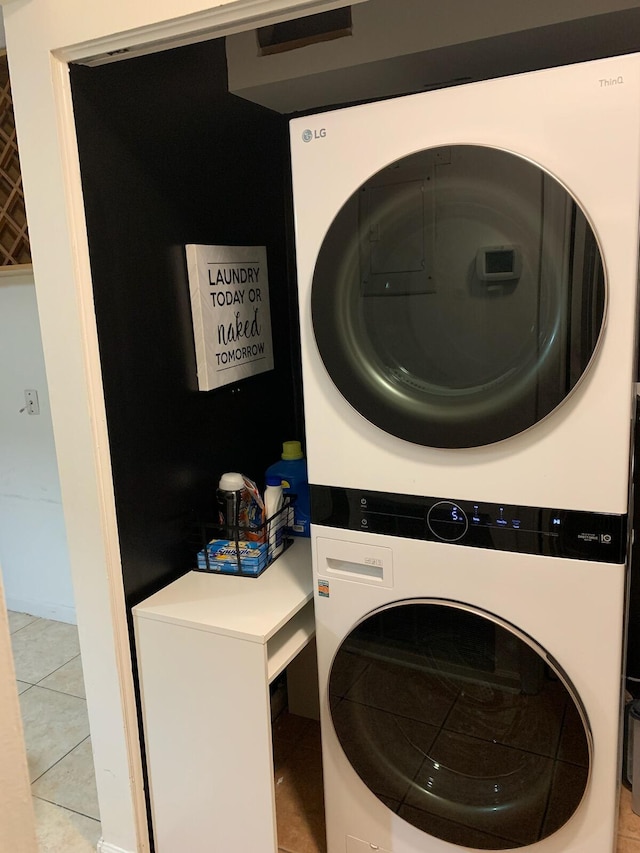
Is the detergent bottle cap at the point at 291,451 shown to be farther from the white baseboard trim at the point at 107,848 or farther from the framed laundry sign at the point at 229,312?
the white baseboard trim at the point at 107,848

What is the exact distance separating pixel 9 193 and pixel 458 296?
6.35 feet

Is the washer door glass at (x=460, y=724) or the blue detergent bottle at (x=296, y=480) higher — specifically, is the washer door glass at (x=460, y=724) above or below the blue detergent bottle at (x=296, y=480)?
below

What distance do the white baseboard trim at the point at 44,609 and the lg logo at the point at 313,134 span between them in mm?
2190

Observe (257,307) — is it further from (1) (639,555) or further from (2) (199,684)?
(1) (639,555)

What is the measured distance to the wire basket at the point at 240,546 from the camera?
5.16ft

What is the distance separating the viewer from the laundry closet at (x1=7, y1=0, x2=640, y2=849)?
1.32 m

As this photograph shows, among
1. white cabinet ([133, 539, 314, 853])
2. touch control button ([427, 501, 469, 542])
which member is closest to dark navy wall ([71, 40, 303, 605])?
white cabinet ([133, 539, 314, 853])

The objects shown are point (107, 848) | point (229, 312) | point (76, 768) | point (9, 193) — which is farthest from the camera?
point (9, 193)

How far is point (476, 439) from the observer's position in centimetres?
115

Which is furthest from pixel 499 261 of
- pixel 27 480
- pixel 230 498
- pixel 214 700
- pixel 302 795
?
pixel 27 480

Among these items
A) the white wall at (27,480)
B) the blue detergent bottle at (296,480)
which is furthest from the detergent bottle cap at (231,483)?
the white wall at (27,480)

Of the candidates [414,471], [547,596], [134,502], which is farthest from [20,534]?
[547,596]

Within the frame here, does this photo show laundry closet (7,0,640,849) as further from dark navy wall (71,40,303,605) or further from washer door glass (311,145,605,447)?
washer door glass (311,145,605,447)

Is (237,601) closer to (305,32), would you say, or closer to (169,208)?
(169,208)
